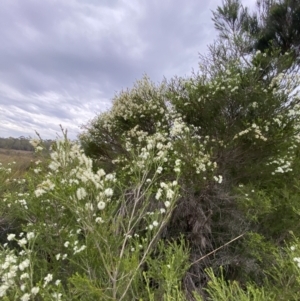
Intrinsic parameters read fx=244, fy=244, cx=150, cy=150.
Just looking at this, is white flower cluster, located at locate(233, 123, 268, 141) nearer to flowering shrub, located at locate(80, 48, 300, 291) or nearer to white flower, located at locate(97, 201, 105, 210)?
flowering shrub, located at locate(80, 48, 300, 291)

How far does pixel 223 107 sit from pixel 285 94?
0.99 m

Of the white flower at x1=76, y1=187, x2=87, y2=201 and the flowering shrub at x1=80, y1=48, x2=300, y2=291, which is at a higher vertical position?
the flowering shrub at x1=80, y1=48, x2=300, y2=291

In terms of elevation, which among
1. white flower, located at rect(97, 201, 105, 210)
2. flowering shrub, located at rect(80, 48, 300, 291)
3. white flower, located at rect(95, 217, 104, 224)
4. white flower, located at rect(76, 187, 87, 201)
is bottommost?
white flower, located at rect(95, 217, 104, 224)

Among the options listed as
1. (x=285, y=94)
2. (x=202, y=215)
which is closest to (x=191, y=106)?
(x=285, y=94)

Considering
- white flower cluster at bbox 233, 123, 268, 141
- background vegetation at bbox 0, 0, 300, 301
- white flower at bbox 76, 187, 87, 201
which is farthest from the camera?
white flower cluster at bbox 233, 123, 268, 141

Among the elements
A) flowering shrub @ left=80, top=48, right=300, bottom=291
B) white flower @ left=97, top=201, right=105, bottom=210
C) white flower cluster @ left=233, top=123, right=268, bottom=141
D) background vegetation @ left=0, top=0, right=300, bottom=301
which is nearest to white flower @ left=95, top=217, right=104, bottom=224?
white flower @ left=97, top=201, right=105, bottom=210

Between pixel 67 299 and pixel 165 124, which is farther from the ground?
pixel 165 124

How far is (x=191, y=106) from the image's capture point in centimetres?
452

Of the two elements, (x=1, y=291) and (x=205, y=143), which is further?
(x=205, y=143)

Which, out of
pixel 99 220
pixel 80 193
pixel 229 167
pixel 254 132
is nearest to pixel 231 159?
pixel 229 167

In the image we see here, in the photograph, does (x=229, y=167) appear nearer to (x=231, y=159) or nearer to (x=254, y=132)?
(x=231, y=159)

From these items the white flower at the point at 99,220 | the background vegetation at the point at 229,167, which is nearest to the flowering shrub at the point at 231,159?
the background vegetation at the point at 229,167

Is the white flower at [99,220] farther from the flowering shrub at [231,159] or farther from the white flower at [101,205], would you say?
the flowering shrub at [231,159]

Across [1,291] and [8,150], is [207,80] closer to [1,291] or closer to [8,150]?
[1,291]
